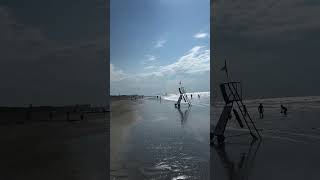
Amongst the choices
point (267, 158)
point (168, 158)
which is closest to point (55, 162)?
point (168, 158)

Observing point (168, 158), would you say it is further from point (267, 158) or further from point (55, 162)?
point (55, 162)

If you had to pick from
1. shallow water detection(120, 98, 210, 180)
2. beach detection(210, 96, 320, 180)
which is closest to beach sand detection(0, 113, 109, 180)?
shallow water detection(120, 98, 210, 180)

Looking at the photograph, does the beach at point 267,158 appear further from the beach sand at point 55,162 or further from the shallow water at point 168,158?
the beach sand at point 55,162

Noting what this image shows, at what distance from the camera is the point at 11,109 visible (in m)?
54.6

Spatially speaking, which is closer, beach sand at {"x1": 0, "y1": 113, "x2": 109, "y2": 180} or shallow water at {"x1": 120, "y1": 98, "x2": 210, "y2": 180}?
shallow water at {"x1": 120, "y1": 98, "x2": 210, "y2": 180}

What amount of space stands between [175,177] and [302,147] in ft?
24.9

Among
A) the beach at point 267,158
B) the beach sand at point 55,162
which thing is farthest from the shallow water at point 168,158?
the beach sand at point 55,162

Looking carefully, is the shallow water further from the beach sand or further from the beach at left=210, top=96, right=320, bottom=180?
the beach sand

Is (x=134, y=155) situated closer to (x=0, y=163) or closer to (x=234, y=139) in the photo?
(x=0, y=163)

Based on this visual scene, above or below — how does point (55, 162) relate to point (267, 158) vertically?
below

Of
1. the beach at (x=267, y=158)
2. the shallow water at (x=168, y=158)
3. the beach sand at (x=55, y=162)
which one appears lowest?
the beach sand at (x=55, y=162)

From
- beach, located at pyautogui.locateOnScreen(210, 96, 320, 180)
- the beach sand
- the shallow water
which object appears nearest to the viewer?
beach, located at pyautogui.locateOnScreen(210, 96, 320, 180)

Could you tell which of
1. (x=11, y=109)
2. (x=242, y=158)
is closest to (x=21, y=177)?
(x=242, y=158)

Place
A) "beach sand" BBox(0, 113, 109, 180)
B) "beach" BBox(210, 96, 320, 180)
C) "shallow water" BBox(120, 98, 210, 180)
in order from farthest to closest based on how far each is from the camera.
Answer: "beach sand" BBox(0, 113, 109, 180) → "shallow water" BBox(120, 98, 210, 180) → "beach" BBox(210, 96, 320, 180)
